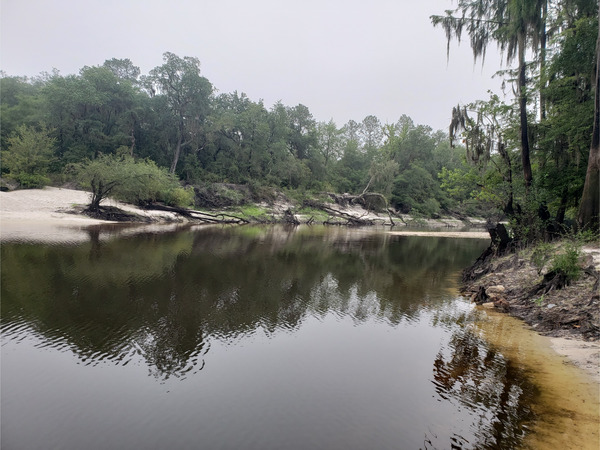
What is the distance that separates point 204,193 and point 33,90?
44.1 meters

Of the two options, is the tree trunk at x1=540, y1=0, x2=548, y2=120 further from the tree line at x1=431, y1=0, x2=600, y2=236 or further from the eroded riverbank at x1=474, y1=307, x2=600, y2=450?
the eroded riverbank at x1=474, y1=307, x2=600, y2=450

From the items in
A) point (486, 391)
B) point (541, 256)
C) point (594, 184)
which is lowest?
point (486, 391)

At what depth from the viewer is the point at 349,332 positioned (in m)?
9.98

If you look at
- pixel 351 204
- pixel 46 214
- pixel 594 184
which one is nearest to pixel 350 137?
pixel 351 204

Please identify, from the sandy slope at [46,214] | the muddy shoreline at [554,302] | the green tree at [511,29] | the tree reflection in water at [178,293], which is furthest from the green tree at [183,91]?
the muddy shoreline at [554,302]

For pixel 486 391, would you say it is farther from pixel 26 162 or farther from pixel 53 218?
pixel 26 162

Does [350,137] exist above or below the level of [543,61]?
above

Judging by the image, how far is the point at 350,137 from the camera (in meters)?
113

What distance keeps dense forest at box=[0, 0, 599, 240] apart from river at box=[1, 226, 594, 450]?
9823mm

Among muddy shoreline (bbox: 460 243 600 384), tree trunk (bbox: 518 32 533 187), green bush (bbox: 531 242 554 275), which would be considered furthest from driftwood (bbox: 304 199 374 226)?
green bush (bbox: 531 242 554 275)

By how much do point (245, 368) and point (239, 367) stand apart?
14cm

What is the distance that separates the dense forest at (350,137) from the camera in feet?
57.4

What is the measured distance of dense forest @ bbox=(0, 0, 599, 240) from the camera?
57.4ft

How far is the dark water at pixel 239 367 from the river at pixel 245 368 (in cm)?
3
